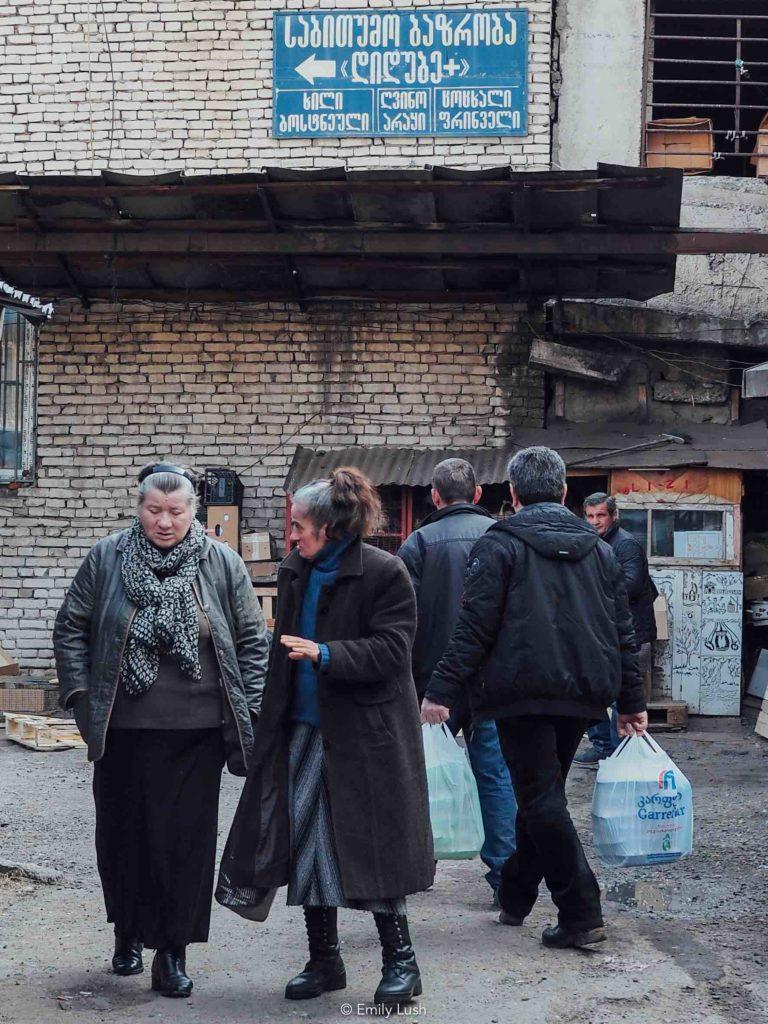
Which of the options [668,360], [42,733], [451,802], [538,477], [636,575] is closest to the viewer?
[538,477]

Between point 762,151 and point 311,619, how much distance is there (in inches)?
359

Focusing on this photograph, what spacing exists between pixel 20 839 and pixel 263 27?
7.76 m

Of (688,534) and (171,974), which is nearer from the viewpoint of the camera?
(171,974)

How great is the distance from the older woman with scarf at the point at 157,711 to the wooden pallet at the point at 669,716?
269 inches

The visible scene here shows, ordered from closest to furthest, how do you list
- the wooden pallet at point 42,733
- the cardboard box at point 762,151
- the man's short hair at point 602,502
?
1. the man's short hair at point 602,502
2. the wooden pallet at point 42,733
3. the cardboard box at point 762,151

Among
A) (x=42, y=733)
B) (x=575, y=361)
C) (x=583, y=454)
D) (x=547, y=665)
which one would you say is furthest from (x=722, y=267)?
(x=547, y=665)

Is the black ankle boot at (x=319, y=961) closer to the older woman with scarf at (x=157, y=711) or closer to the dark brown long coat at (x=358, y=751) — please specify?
the dark brown long coat at (x=358, y=751)

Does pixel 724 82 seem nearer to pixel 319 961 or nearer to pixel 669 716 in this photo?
pixel 669 716

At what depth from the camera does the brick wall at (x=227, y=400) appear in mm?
11258

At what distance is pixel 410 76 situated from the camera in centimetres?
1117

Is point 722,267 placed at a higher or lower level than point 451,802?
higher

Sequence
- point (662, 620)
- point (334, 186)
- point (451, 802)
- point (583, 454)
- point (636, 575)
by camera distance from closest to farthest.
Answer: point (451, 802) → point (636, 575) → point (334, 186) → point (662, 620) → point (583, 454)

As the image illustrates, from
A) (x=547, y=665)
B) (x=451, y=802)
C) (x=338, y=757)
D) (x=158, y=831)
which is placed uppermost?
(x=547, y=665)

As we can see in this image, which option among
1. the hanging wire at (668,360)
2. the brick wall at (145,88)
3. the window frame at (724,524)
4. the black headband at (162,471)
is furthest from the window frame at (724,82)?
the black headband at (162,471)
